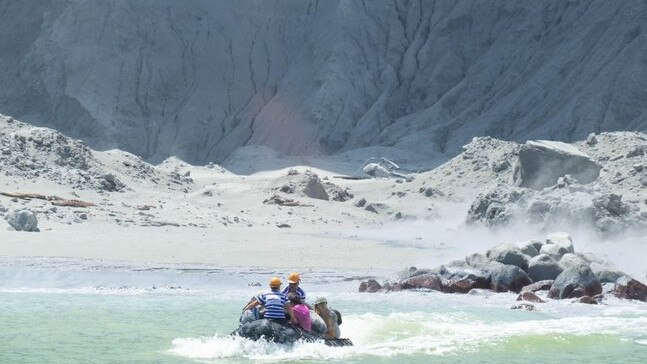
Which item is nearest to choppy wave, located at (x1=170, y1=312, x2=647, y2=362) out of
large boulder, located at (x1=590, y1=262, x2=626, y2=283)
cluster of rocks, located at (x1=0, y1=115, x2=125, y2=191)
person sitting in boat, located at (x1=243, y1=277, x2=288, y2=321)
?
person sitting in boat, located at (x1=243, y1=277, x2=288, y2=321)

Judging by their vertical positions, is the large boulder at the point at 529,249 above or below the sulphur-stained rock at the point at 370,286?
above

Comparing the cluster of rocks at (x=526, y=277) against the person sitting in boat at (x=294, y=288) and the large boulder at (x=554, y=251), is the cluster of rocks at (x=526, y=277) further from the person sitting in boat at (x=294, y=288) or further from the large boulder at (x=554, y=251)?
the person sitting in boat at (x=294, y=288)

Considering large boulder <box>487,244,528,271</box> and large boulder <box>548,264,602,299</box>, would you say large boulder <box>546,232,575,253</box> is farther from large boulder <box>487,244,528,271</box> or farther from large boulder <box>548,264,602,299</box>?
large boulder <box>548,264,602,299</box>

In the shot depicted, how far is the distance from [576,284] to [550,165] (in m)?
17.3

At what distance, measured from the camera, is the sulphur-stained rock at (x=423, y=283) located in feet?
81.6

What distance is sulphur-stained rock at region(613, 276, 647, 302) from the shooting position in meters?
23.2

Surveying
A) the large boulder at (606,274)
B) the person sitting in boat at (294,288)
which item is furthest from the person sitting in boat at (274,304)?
the large boulder at (606,274)

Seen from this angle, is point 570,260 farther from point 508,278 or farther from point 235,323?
point 235,323

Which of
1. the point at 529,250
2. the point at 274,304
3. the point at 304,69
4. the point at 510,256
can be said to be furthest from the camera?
the point at 304,69

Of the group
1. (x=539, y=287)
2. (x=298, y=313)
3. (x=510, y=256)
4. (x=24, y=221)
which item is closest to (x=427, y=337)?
(x=298, y=313)

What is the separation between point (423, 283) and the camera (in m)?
24.9

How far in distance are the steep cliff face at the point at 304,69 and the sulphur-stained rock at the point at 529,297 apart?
1913 inches

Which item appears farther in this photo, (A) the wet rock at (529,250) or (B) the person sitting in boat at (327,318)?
(A) the wet rock at (529,250)

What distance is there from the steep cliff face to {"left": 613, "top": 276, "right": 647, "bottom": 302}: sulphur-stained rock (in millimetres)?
47576
